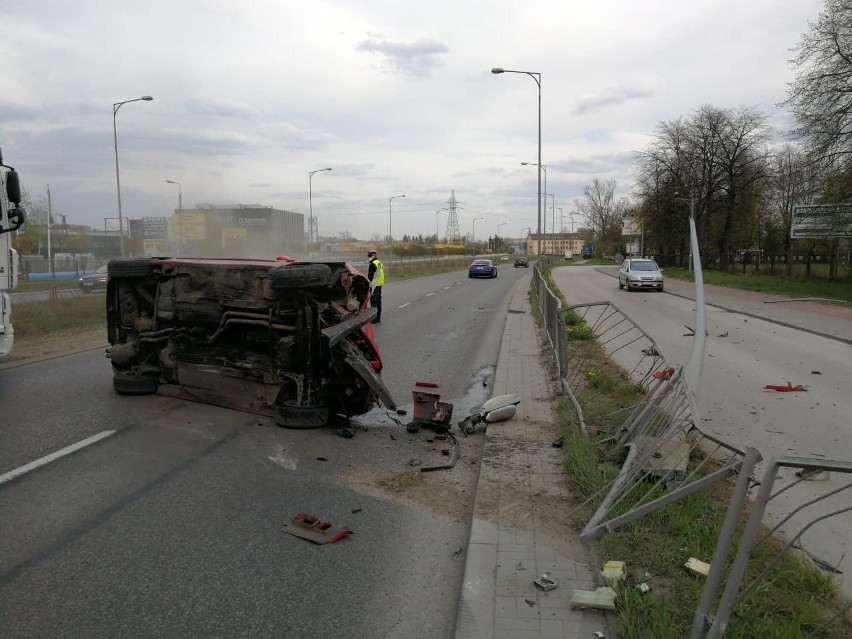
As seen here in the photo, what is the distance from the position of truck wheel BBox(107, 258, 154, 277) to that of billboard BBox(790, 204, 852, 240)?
84.3 feet

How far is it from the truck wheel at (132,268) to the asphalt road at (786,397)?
6286mm

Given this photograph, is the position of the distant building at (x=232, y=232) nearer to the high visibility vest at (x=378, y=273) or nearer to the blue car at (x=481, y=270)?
Result: the high visibility vest at (x=378, y=273)

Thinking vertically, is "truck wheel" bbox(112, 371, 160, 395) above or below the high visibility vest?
below

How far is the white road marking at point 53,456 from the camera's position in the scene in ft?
17.3

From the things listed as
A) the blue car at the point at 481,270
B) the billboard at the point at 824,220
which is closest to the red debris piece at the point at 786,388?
the billboard at the point at 824,220

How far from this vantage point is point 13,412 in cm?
731

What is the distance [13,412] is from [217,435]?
8.85ft

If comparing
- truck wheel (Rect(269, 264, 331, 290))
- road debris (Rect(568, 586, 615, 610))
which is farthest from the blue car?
road debris (Rect(568, 586, 615, 610))

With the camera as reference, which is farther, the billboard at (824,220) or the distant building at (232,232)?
the distant building at (232,232)

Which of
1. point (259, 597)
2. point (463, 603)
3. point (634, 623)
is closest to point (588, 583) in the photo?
point (634, 623)

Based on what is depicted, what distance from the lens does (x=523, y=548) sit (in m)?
4.00

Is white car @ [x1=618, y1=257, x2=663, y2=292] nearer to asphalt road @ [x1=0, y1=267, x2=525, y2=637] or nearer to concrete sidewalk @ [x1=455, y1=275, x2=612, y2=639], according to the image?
concrete sidewalk @ [x1=455, y1=275, x2=612, y2=639]

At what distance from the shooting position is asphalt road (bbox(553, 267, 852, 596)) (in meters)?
4.62

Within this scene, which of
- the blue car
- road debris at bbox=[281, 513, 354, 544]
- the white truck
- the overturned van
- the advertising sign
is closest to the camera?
road debris at bbox=[281, 513, 354, 544]
